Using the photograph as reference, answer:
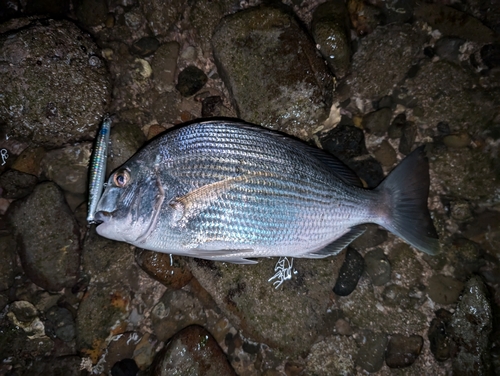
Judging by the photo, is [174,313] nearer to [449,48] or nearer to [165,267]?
[165,267]

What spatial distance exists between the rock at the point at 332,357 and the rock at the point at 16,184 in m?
3.20

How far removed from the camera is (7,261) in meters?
A: 2.82

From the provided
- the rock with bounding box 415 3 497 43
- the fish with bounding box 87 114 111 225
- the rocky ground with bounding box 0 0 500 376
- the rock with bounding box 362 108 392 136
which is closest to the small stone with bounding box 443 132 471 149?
the rocky ground with bounding box 0 0 500 376

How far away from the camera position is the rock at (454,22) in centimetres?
283

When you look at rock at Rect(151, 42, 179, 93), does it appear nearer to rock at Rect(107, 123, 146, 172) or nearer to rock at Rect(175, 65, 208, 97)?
rock at Rect(175, 65, 208, 97)

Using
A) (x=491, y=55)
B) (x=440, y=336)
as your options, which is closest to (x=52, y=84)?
(x=491, y=55)

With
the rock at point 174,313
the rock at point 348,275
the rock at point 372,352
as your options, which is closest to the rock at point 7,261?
the rock at point 174,313

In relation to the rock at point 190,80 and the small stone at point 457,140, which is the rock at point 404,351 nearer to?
the small stone at point 457,140

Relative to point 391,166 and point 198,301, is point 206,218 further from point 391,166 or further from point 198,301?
point 391,166

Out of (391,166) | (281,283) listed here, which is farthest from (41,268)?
(391,166)

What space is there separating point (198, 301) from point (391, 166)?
2377 millimetres

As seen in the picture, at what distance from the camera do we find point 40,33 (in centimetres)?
274

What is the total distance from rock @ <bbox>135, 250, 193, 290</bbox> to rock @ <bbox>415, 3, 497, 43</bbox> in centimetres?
345

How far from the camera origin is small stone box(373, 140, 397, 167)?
295cm
